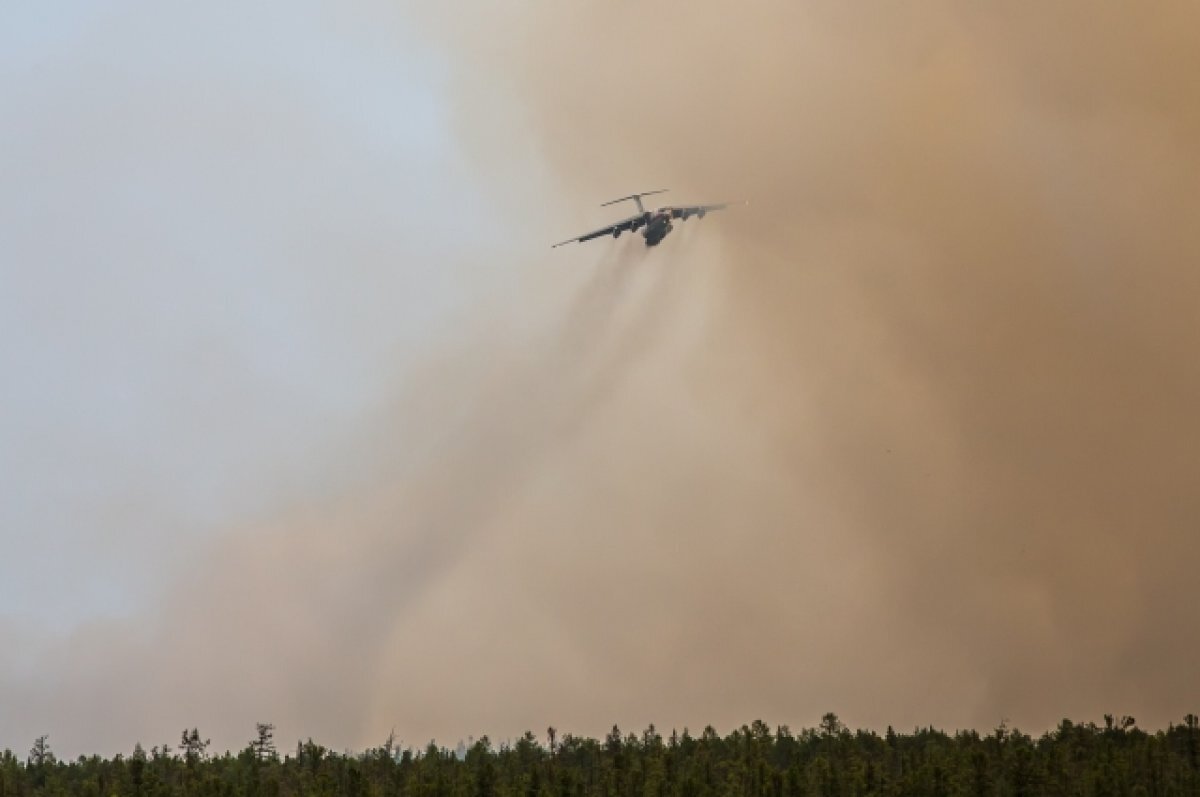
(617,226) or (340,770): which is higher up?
(617,226)

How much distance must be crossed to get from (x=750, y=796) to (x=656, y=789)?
874 cm

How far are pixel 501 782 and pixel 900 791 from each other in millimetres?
37863

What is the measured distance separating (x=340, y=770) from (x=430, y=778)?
890 cm

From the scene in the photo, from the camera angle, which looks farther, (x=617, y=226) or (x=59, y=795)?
(x=59, y=795)

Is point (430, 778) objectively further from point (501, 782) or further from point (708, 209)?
point (708, 209)

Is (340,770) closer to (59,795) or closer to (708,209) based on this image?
(59,795)

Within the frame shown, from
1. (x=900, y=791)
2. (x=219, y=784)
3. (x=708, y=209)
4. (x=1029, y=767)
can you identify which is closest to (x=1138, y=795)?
(x=1029, y=767)

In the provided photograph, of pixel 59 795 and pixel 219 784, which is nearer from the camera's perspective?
pixel 219 784

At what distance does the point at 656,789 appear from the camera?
182 metres

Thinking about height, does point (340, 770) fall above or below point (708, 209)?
below

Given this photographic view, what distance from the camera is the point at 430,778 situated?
199 meters

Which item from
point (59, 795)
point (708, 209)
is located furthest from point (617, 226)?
point (59, 795)

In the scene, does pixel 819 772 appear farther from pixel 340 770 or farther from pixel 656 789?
pixel 340 770

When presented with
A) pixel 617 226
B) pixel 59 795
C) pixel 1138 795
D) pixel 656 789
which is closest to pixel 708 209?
pixel 617 226
